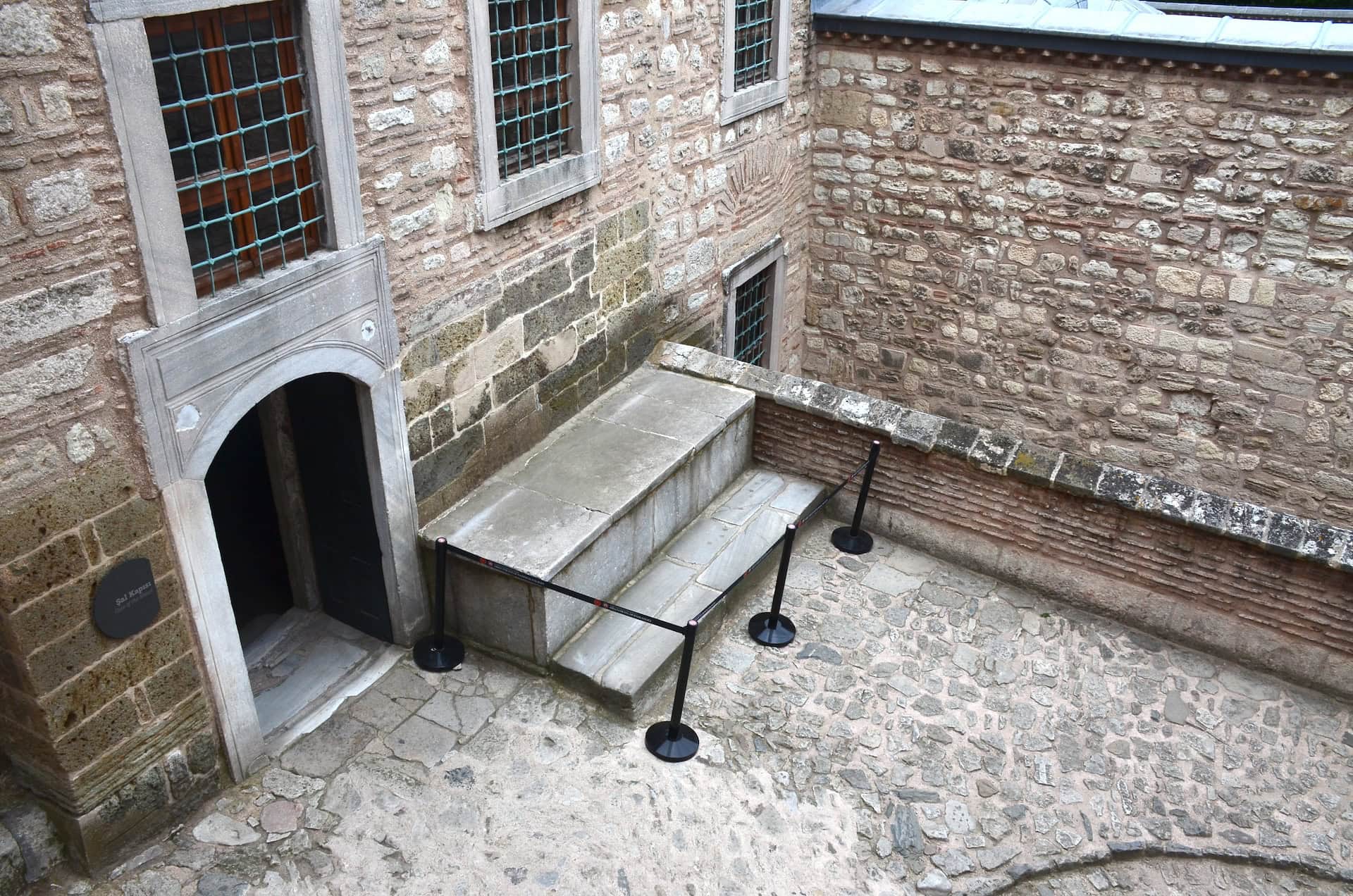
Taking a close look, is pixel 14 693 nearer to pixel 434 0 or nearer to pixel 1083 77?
pixel 434 0

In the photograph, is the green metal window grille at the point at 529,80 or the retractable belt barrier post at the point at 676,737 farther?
the green metal window grille at the point at 529,80

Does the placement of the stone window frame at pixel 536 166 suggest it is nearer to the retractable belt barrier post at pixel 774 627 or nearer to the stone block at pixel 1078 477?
the retractable belt barrier post at pixel 774 627

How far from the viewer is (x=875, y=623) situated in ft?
20.7

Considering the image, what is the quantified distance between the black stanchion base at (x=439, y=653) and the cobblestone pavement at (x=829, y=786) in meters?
0.09

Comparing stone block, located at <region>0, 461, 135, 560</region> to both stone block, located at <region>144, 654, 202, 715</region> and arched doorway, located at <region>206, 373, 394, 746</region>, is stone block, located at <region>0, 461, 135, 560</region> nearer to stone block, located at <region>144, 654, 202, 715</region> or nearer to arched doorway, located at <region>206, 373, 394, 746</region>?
stone block, located at <region>144, 654, 202, 715</region>

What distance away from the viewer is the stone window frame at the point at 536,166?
5.21 meters

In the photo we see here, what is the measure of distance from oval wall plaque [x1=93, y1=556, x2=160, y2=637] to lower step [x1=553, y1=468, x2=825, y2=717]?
2.00 m

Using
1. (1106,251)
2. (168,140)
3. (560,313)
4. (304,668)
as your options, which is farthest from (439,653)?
(1106,251)

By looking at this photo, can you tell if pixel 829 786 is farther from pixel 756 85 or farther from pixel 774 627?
pixel 756 85

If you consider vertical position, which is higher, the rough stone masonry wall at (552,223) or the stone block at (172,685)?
the rough stone masonry wall at (552,223)

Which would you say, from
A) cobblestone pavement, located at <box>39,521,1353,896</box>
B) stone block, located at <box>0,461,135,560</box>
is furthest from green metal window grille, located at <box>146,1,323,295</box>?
cobblestone pavement, located at <box>39,521,1353,896</box>

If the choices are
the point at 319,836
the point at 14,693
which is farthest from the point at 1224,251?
the point at 14,693

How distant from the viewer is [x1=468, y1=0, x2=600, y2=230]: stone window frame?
521cm

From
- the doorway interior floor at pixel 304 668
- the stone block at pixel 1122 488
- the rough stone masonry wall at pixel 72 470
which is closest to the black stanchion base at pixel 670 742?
the doorway interior floor at pixel 304 668
